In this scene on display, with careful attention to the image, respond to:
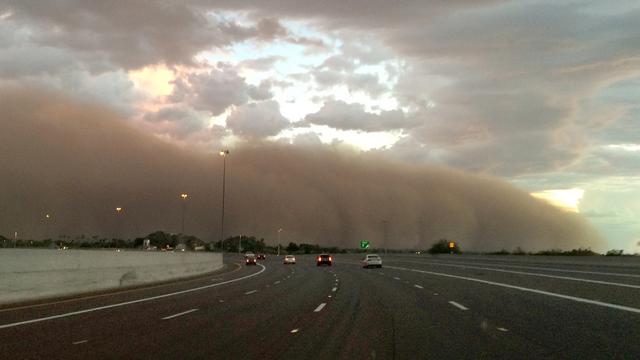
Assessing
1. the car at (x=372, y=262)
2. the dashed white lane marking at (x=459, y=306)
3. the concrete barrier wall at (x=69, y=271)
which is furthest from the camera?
the car at (x=372, y=262)

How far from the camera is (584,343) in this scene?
12.4 meters

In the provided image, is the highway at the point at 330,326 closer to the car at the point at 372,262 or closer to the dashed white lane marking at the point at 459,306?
the dashed white lane marking at the point at 459,306

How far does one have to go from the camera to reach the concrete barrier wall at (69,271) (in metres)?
21.2

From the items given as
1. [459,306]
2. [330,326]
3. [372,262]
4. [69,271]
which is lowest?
[330,326]

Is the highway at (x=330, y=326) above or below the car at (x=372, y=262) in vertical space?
below

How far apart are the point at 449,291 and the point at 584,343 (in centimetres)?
1562

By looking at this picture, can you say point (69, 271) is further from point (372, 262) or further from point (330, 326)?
point (372, 262)

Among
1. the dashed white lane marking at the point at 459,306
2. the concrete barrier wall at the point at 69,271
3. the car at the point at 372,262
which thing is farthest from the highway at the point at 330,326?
the car at the point at 372,262

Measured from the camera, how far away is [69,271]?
25.5 metres

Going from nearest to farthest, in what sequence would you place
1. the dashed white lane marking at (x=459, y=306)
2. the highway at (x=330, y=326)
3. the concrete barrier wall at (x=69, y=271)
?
the highway at (x=330, y=326) → the dashed white lane marking at (x=459, y=306) → the concrete barrier wall at (x=69, y=271)

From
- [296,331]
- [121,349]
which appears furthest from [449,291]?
[121,349]

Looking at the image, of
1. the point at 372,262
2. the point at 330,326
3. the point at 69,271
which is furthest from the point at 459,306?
the point at 372,262

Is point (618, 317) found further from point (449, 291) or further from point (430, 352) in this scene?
point (449, 291)

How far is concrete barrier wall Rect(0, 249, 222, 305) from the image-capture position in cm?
→ 2120
